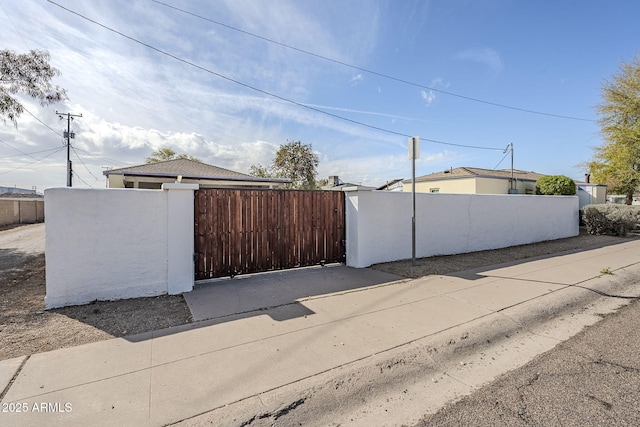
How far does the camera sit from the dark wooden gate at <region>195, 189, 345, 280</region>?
5887mm

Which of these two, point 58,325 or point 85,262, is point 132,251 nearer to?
point 85,262

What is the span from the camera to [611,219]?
1377cm

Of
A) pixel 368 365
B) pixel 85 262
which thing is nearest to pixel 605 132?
pixel 368 365

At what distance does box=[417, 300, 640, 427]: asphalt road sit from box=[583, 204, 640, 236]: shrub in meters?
13.6

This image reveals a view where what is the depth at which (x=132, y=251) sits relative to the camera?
5.00 metres

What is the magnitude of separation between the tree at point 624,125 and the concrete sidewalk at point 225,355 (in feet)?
73.0

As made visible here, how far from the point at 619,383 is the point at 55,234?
6898mm

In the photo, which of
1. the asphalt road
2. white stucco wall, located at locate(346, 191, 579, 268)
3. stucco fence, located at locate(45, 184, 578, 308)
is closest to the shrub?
white stucco wall, located at locate(346, 191, 579, 268)

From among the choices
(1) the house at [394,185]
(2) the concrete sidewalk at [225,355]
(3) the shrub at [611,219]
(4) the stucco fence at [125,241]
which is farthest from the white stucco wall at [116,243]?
(1) the house at [394,185]

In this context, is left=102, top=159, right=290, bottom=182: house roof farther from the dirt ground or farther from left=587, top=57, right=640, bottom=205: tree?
left=587, top=57, right=640, bottom=205: tree

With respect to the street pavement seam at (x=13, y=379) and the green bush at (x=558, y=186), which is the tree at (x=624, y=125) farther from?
the street pavement seam at (x=13, y=379)

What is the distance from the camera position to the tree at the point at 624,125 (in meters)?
20.3

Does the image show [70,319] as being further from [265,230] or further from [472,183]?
[472,183]

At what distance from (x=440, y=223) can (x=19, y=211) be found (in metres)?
29.9
